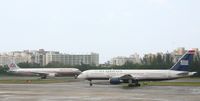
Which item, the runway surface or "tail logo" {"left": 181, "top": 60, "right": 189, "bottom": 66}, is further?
"tail logo" {"left": 181, "top": 60, "right": 189, "bottom": 66}

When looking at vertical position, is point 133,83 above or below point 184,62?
below

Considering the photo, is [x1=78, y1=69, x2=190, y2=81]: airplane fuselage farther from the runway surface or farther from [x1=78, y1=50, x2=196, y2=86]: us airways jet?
the runway surface

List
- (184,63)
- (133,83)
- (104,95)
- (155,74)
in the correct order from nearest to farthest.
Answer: (104,95) < (184,63) < (155,74) < (133,83)

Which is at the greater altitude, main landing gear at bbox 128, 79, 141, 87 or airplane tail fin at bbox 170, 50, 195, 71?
airplane tail fin at bbox 170, 50, 195, 71

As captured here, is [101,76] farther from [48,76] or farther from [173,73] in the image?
Result: [48,76]

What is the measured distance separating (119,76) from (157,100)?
2738 cm

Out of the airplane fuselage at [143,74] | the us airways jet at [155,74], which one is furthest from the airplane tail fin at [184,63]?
the airplane fuselage at [143,74]

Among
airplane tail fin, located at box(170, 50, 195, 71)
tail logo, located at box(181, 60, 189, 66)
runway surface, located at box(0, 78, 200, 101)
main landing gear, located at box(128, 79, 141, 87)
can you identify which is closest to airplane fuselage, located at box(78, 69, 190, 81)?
main landing gear, located at box(128, 79, 141, 87)

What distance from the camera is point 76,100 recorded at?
31031 millimetres

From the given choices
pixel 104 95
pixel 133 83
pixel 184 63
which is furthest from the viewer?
pixel 133 83

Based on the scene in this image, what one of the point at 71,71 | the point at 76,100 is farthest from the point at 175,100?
the point at 71,71

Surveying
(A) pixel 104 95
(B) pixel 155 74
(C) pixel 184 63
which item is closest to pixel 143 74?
(B) pixel 155 74

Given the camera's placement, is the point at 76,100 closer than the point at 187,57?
Yes

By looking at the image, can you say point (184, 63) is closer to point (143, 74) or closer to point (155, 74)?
point (155, 74)
